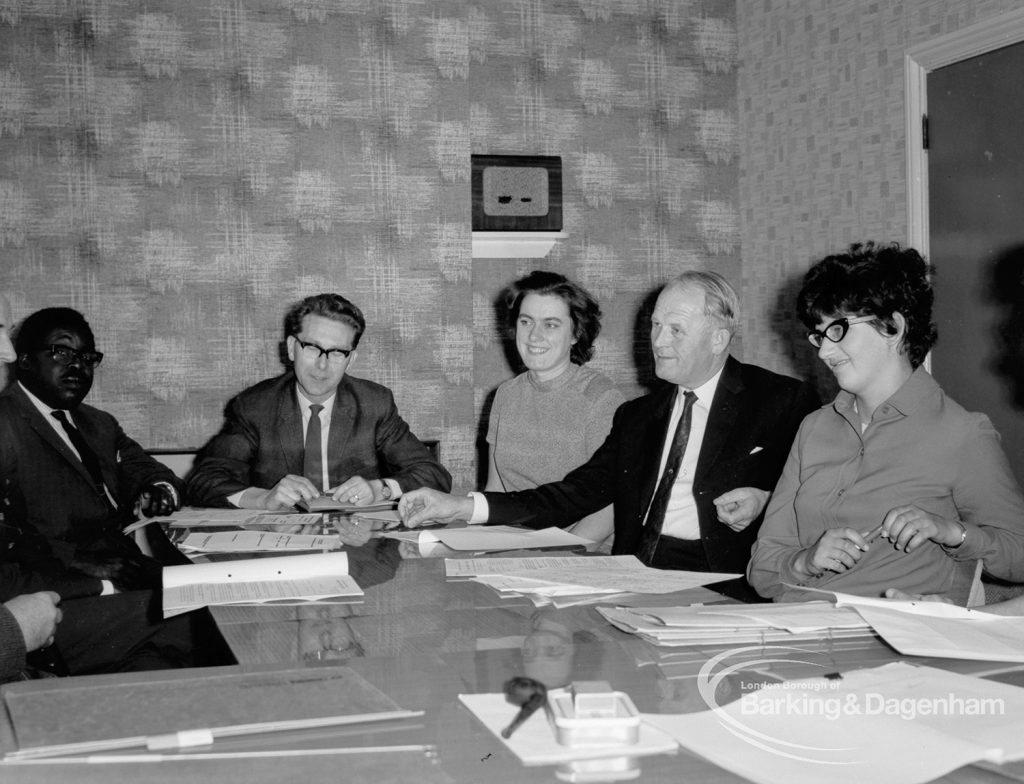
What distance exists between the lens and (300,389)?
146 inches

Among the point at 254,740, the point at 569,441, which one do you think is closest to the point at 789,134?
the point at 569,441

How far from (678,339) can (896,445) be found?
74 cm

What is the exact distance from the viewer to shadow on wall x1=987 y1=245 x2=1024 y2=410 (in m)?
3.50

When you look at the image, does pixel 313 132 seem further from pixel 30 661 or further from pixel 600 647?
pixel 600 647

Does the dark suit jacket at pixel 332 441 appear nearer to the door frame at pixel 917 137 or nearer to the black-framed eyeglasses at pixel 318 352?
the black-framed eyeglasses at pixel 318 352

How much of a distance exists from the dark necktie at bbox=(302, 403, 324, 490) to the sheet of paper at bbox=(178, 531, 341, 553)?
1.08 m

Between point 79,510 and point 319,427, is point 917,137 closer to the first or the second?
point 319,427

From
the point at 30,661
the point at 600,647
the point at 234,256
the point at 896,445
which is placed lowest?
the point at 30,661

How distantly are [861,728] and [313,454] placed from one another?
2758 millimetres

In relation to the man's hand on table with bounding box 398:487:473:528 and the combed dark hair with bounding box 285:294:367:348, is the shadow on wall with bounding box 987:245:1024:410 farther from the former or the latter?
the combed dark hair with bounding box 285:294:367:348

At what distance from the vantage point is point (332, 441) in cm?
367

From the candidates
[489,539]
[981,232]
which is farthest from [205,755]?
[981,232]

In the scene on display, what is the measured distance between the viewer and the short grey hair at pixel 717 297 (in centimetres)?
284

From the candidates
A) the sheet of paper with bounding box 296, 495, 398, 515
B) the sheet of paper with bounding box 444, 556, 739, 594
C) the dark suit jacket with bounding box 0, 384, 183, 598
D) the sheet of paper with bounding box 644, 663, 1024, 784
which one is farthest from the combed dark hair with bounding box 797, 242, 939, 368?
the dark suit jacket with bounding box 0, 384, 183, 598
